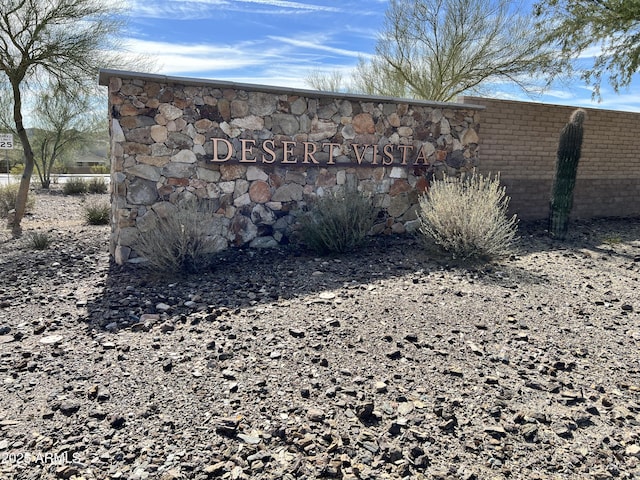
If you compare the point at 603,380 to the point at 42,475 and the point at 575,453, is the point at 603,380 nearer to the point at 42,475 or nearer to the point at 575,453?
the point at 575,453

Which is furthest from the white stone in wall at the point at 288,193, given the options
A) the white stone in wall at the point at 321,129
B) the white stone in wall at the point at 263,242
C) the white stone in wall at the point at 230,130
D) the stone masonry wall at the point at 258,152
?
the white stone in wall at the point at 230,130

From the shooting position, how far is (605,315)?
4.93 m

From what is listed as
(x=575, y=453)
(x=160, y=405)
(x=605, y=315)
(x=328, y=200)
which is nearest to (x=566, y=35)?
(x=328, y=200)

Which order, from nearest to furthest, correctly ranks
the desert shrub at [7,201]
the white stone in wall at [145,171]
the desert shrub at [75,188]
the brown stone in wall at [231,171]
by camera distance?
1. the white stone in wall at [145,171]
2. the brown stone in wall at [231,171]
3. the desert shrub at [7,201]
4. the desert shrub at [75,188]

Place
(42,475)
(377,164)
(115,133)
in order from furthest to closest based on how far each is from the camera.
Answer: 1. (377,164)
2. (115,133)
3. (42,475)

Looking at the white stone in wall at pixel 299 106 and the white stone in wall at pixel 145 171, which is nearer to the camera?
the white stone in wall at pixel 145 171

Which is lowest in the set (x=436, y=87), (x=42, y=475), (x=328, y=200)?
(x=42, y=475)

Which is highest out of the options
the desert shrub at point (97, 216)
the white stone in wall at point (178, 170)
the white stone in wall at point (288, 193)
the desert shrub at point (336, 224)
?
the white stone in wall at point (178, 170)

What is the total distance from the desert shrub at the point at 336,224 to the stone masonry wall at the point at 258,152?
1.61 feet

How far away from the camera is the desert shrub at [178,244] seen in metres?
6.26

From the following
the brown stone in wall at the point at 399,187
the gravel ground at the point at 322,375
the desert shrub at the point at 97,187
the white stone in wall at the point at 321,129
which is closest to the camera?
the gravel ground at the point at 322,375

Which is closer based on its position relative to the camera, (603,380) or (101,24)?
(603,380)

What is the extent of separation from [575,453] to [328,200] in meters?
5.38

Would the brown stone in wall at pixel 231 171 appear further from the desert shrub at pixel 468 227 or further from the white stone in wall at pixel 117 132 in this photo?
the desert shrub at pixel 468 227
